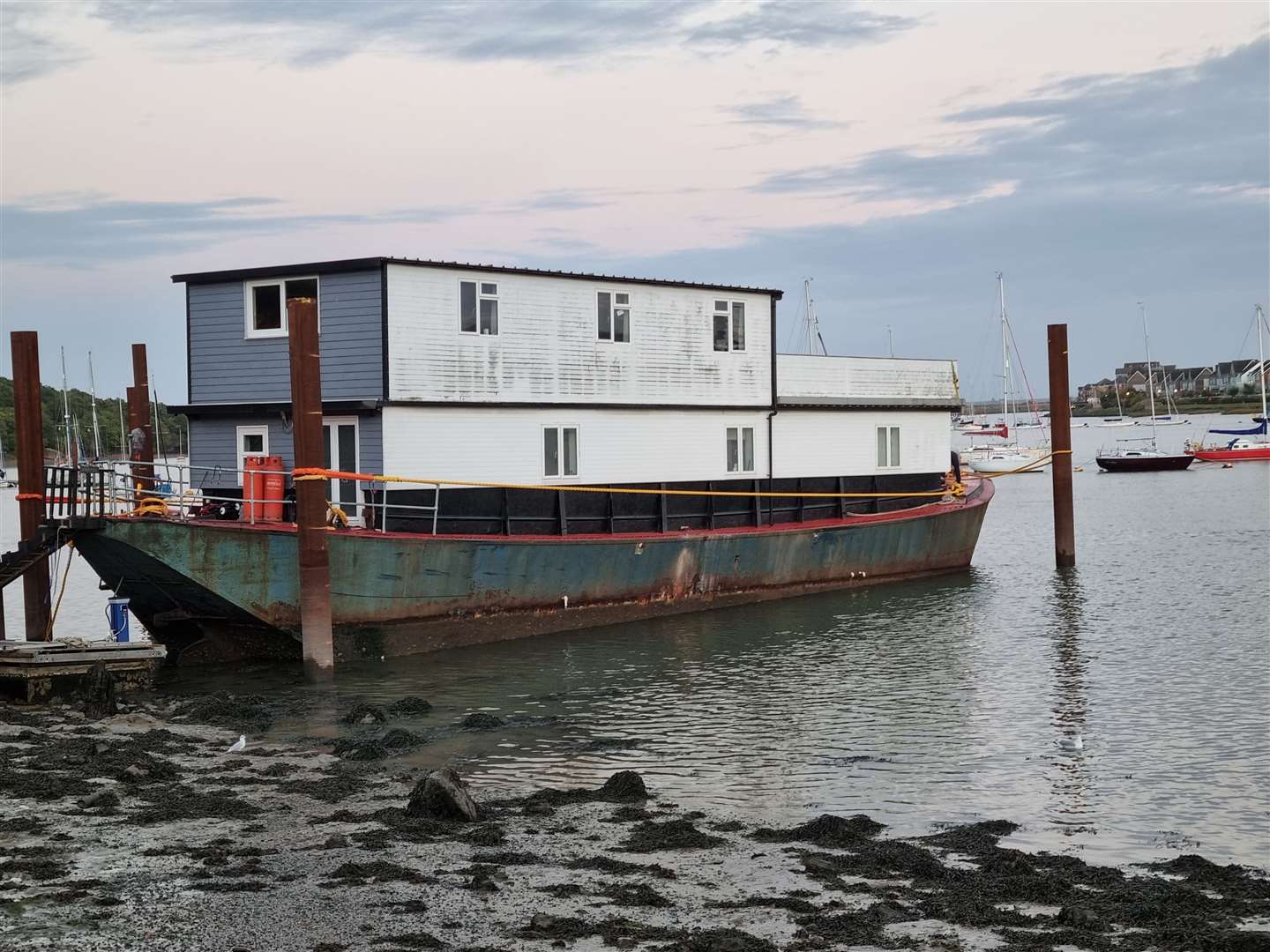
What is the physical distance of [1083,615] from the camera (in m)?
27.8

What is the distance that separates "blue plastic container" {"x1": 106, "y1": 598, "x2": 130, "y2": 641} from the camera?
20.4 meters

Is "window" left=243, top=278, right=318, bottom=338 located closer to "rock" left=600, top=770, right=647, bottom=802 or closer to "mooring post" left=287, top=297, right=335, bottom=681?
"mooring post" left=287, top=297, right=335, bottom=681

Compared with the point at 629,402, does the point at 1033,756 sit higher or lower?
lower

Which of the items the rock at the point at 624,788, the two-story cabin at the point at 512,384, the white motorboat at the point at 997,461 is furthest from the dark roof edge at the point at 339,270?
the white motorboat at the point at 997,461

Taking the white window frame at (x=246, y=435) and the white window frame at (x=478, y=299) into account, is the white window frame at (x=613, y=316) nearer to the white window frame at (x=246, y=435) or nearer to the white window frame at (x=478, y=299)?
the white window frame at (x=478, y=299)

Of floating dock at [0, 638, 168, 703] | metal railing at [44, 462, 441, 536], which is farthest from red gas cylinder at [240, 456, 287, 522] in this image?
floating dock at [0, 638, 168, 703]

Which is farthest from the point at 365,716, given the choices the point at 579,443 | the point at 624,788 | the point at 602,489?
the point at 579,443

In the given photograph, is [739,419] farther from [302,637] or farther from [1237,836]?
[1237,836]

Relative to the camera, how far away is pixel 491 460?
2403 centimetres

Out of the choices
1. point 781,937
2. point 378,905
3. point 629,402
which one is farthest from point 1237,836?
point 629,402

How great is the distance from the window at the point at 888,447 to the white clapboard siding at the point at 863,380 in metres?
0.69

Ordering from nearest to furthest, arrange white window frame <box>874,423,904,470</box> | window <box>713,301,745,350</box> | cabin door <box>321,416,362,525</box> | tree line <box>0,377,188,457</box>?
cabin door <box>321,416,362,525</box>, window <box>713,301,745,350</box>, white window frame <box>874,423,904,470</box>, tree line <box>0,377,188,457</box>

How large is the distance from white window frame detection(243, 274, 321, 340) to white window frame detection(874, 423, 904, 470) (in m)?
13.5

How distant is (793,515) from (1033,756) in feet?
44.9
